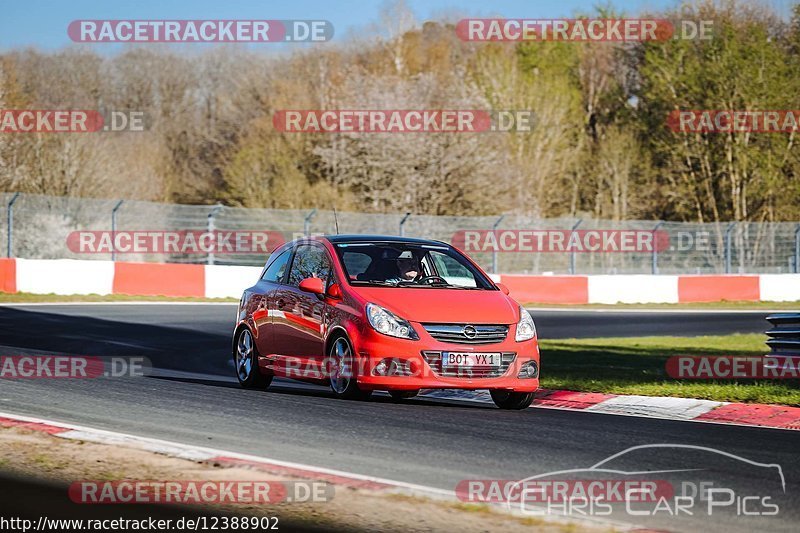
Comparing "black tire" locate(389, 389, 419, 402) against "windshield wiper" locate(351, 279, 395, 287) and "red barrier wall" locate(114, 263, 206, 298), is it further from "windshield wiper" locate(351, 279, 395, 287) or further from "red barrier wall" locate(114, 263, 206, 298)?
"red barrier wall" locate(114, 263, 206, 298)

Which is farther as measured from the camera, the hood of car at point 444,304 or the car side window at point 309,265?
the car side window at point 309,265

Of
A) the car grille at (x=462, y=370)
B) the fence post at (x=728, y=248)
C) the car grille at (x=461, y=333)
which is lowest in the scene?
the car grille at (x=462, y=370)

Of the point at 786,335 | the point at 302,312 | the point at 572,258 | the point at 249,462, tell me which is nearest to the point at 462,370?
the point at 302,312

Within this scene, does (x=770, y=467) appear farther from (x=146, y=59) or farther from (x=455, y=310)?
Answer: (x=146, y=59)

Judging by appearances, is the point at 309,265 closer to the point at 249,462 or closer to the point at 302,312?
the point at 302,312

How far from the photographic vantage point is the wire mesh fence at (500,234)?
102 feet

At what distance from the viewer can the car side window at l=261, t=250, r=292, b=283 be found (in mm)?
11555

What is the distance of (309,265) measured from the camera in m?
11.1

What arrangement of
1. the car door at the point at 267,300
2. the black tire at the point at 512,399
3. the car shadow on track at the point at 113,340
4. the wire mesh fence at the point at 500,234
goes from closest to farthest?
1. the black tire at the point at 512,399
2. the car door at the point at 267,300
3. the car shadow on track at the point at 113,340
4. the wire mesh fence at the point at 500,234

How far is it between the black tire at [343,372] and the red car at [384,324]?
12 mm

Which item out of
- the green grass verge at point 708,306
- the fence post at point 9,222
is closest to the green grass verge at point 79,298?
the fence post at point 9,222

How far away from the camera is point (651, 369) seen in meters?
15.1

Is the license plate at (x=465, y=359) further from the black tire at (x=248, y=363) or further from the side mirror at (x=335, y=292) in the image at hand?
the black tire at (x=248, y=363)

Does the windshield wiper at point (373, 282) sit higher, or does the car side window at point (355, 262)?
the car side window at point (355, 262)
